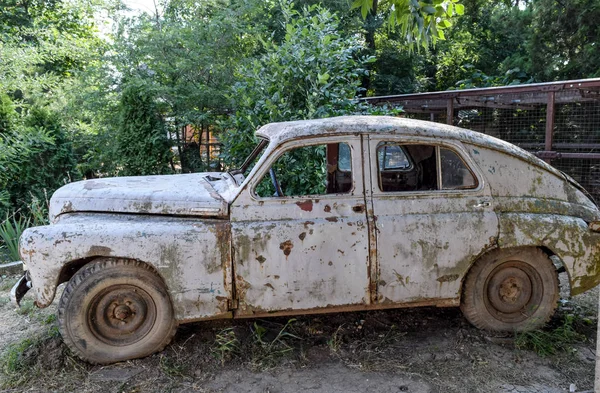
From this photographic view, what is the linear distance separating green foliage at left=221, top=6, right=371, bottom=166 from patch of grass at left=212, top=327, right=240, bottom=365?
118 inches

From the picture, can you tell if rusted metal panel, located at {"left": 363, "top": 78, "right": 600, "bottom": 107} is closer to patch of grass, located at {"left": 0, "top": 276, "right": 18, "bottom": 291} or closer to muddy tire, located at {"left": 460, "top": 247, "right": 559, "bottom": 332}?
muddy tire, located at {"left": 460, "top": 247, "right": 559, "bottom": 332}

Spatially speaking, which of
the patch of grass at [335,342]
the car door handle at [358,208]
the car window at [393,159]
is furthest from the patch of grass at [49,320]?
the car window at [393,159]

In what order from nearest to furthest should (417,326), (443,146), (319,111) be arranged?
(443,146)
(417,326)
(319,111)

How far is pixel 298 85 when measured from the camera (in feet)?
20.1

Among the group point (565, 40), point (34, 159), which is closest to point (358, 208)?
point (34, 159)

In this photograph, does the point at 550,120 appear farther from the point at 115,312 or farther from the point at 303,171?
the point at 115,312

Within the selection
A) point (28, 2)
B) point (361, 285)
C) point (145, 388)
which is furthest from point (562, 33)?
point (28, 2)

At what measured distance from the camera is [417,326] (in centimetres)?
424

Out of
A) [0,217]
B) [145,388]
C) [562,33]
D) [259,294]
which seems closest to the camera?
[145,388]

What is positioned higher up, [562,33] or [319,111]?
[562,33]

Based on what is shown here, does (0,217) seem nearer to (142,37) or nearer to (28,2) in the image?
(142,37)

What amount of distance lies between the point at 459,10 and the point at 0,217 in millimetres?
7060

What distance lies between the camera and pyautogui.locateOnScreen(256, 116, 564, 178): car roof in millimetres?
3764

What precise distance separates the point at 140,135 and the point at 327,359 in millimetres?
5497
